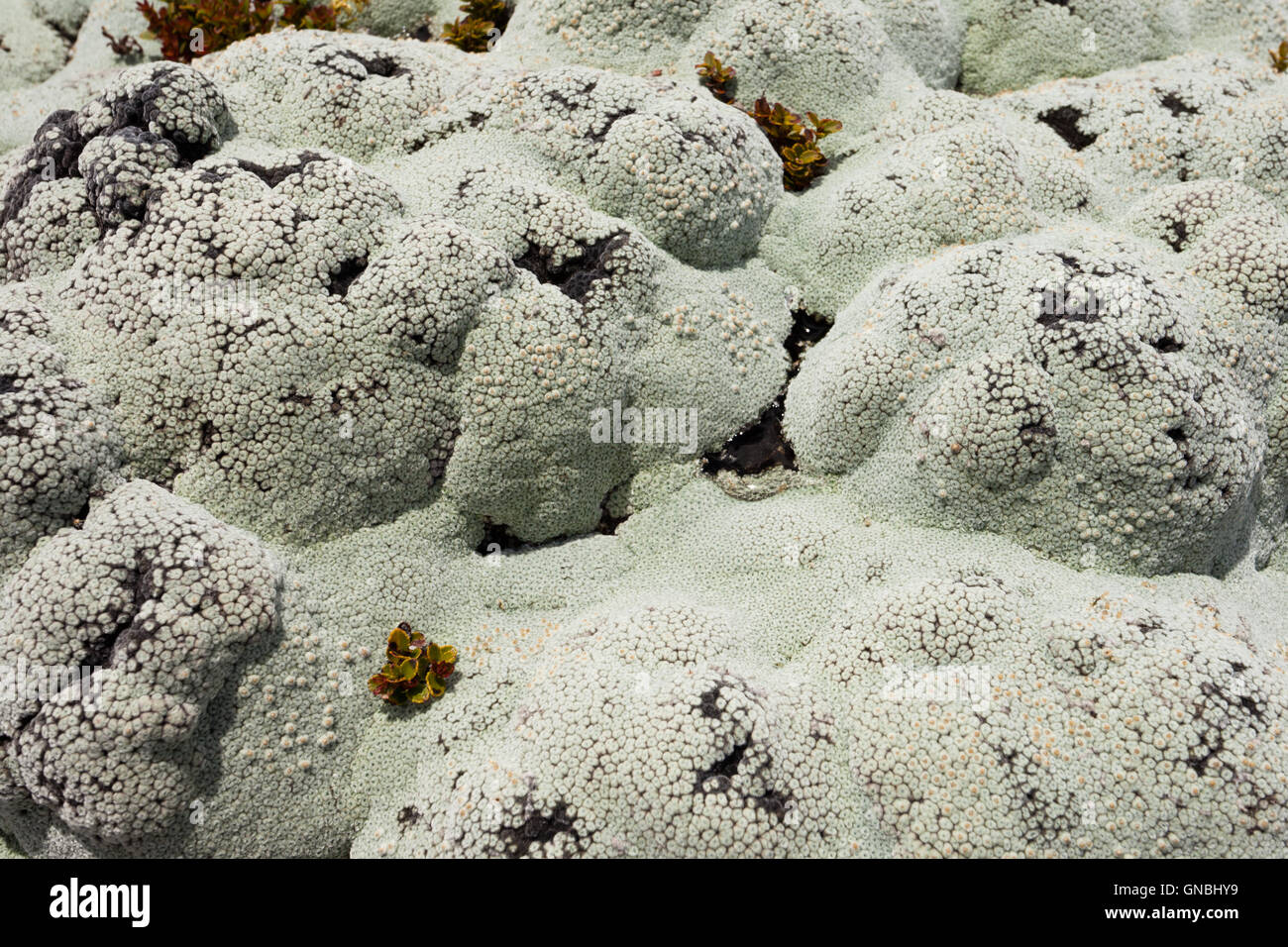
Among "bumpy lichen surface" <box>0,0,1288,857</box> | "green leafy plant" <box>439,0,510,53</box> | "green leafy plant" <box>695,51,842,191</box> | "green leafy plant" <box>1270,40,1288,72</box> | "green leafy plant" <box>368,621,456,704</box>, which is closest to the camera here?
"bumpy lichen surface" <box>0,0,1288,857</box>

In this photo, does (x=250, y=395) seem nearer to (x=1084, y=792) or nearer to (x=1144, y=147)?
(x=1084, y=792)

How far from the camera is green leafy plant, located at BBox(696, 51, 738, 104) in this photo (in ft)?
30.5

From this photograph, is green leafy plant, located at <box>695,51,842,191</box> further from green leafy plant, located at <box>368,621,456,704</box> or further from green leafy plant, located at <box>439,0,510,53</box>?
green leafy plant, located at <box>368,621,456,704</box>

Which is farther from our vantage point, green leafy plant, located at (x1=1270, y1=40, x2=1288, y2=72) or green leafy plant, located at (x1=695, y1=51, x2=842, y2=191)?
green leafy plant, located at (x1=1270, y1=40, x2=1288, y2=72)

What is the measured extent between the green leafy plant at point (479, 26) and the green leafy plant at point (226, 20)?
50.4 inches

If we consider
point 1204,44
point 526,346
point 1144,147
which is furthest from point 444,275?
point 1204,44

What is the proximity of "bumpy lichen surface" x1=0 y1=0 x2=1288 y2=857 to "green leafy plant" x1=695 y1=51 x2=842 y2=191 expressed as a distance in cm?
36

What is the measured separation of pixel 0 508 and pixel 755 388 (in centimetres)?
542

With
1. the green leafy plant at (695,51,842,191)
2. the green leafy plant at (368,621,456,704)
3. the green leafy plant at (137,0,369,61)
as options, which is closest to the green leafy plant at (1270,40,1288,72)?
the green leafy plant at (695,51,842,191)

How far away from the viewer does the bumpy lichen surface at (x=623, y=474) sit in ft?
19.5

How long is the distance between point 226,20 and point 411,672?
7.72 meters

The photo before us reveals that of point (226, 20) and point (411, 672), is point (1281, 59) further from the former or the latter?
point (226, 20)

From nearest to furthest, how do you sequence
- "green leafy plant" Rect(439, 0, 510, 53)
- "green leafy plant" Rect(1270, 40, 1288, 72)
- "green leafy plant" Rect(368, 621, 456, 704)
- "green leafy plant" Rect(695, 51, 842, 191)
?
"green leafy plant" Rect(368, 621, 456, 704)
"green leafy plant" Rect(695, 51, 842, 191)
"green leafy plant" Rect(439, 0, 510, 53)
"green leafy plant" Rect(1270, 40, 1288, 72)

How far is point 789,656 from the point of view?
22.3 feet
